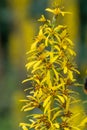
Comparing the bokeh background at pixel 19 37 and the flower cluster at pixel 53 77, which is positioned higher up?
the bokeh background at pixel 19 37

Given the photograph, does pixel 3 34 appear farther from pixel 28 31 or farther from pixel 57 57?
pixel 57 57

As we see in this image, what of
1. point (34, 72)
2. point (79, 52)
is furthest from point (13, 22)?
point (34, 72)

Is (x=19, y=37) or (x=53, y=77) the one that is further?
(x=19, y=37)

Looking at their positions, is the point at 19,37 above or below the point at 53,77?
above

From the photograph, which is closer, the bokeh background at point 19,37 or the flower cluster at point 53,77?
the flower cluster at point 53,77
